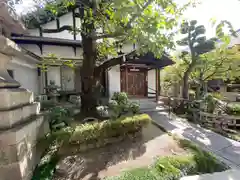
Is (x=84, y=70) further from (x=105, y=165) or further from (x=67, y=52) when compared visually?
(x=67, y=52)

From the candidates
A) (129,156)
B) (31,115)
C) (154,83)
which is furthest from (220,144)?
(154,83)

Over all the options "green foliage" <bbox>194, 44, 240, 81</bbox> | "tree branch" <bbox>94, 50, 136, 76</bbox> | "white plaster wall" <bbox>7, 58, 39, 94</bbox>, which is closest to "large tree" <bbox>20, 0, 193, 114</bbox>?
"tree branch" <bbox>94, 50, 136, 76</bbox>

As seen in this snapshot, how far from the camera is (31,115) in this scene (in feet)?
9.46

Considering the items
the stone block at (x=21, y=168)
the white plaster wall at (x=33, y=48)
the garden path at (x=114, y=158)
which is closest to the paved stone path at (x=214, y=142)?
the garden path at (x=114, y=158)

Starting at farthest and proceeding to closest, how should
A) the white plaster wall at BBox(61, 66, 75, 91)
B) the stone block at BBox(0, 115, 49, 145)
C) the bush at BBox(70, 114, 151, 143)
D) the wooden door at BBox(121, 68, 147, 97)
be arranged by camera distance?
the wooden door at BBox(121, 68, 147, 97) → the white plaster wall at BBox(61, 66, 75, 91) → the bush at BBox(70, 114, 151, 143) → the stone block at BBox(0, 115, 49, 145)

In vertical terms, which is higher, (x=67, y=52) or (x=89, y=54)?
(x=67, y=52)

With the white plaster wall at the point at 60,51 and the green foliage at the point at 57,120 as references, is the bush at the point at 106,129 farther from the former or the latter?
the white plaster wall at the point at 60,51

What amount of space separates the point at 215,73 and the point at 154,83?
496 centimetres

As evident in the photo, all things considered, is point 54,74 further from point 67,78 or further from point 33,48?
point 33,48

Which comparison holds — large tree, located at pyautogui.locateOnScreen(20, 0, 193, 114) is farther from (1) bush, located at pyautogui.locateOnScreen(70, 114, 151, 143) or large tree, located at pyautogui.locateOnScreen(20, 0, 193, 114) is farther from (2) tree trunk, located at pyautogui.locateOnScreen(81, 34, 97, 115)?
(1) bush, located at pyautogui.locateOnScreen(70, 114, 151, 143)

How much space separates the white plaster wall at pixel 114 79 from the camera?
Answer: 10125 mm

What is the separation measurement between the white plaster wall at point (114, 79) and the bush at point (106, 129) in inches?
215

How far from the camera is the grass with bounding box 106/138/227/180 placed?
297 centimetres

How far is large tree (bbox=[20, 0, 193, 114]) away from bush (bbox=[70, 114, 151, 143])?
1.60 m
